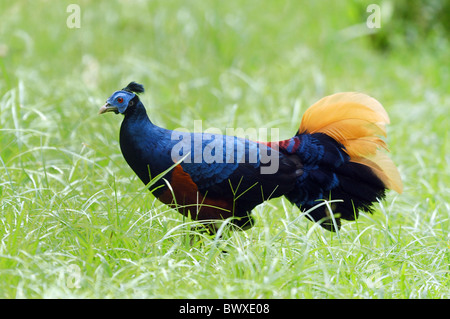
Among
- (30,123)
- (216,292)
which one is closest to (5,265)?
(216,292)

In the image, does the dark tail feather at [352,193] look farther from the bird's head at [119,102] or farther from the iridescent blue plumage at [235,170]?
the bird's head at [119,102]

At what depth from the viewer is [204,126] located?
429cm

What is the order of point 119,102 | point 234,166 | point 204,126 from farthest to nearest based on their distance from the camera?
point 204,126 → point 234,166 → point 119,102

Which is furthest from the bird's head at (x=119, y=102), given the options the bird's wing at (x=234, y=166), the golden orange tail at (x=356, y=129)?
the golden orange tail at (x=356, y=129)

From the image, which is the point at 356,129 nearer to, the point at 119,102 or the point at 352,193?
the point at 352,193

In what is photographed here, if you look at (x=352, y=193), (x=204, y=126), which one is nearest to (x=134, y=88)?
(x=352, y=193)

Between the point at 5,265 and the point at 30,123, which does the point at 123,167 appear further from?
the point at 5,265

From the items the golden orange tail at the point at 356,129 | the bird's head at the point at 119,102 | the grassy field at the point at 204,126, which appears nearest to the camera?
the grassy field at the point at 204,126

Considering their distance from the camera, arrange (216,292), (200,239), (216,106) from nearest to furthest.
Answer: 1. (216,292)
2. (200,239)
3. (216,106)

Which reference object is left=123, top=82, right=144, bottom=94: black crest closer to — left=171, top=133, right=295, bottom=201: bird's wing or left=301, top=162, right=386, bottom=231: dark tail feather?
left=171, top=133, right=295, bottom=201: bird's wing

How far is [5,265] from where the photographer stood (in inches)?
93.3

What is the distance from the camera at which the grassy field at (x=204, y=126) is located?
246 cm

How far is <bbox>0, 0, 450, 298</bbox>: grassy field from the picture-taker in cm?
246
